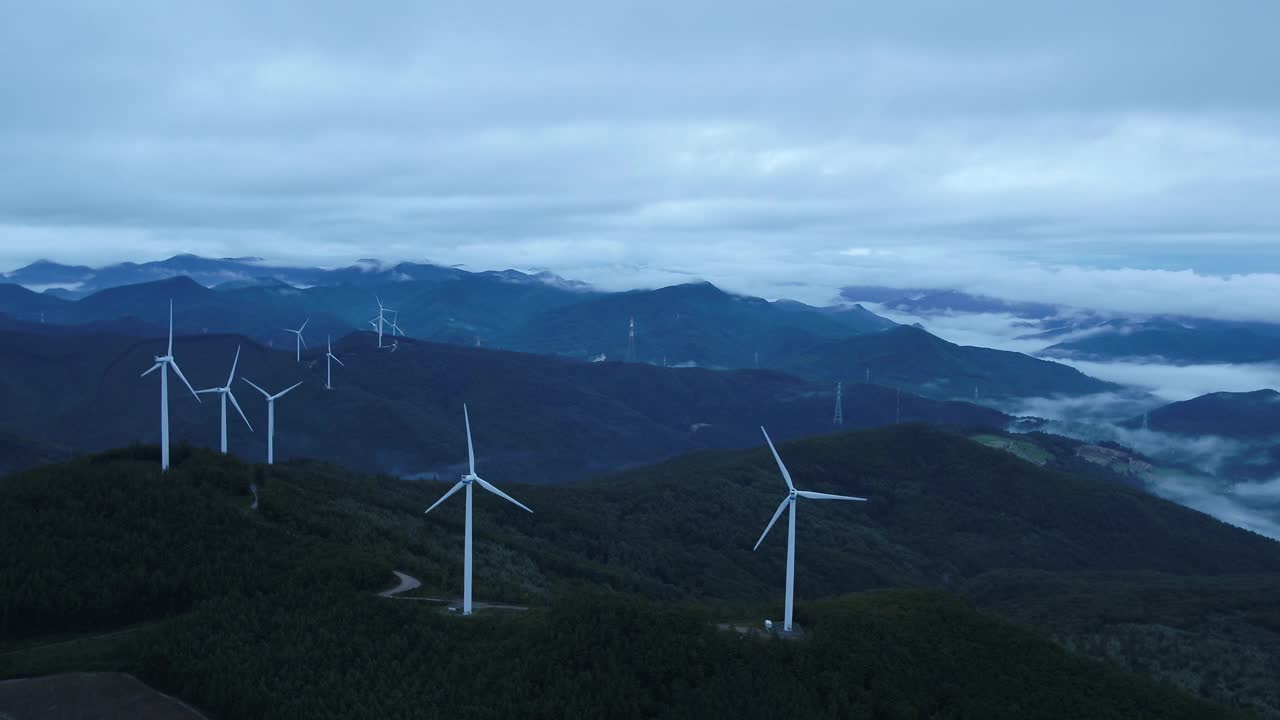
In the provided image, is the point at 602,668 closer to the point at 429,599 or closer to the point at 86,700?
the point at 429,599

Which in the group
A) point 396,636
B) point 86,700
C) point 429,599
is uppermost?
point 396,636

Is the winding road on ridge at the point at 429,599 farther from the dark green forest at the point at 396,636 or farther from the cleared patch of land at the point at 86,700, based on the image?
the cleared patch of land at the point at 86,700

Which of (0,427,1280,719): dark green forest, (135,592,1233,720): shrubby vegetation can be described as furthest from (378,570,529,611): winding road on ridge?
(135,592,1233,720): shrubby vegetation

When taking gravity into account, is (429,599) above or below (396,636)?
below

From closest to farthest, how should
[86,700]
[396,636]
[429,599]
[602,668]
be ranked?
[86,700] → [602,668] → [396,636] → [429,599]

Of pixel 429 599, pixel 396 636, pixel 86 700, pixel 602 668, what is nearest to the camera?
pixel 86 700

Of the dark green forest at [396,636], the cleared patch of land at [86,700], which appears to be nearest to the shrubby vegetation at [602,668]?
the dark green forest at [396,636]

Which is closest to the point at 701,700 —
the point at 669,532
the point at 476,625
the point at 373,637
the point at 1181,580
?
the point at 476,625

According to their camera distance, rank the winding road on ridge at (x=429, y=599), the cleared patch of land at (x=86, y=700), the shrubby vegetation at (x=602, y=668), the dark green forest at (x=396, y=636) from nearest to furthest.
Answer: the cleared patch of land at (x=86, y=700), the shrubby vegetation at (x=602, y=668), the dark green forest at (x=396, y=636), the winding road on ridge at (x=429, y=599)

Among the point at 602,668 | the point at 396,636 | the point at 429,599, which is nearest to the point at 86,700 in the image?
the point at 396,636

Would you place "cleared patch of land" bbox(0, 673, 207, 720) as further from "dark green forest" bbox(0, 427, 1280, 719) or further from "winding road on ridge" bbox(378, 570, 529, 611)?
"winding road on ridge" bbox(378, 570, 529, 611)

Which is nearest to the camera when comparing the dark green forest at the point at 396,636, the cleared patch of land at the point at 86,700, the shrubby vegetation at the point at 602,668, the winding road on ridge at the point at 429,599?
the cleared patch of land at the point at 86,700
